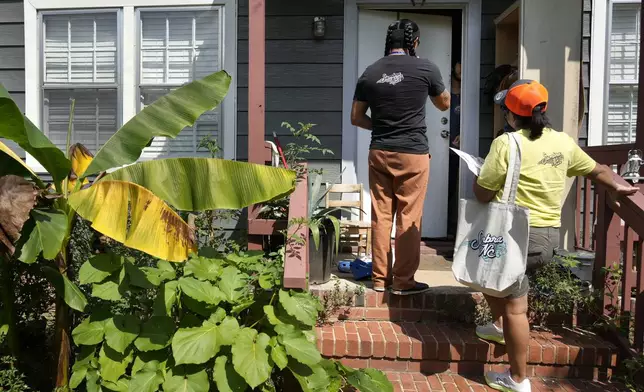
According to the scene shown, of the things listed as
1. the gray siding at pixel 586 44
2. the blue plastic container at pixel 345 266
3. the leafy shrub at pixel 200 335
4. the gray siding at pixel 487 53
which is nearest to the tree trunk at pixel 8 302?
the leafy shrub at pixel 200 335

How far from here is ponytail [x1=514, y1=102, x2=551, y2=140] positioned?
2834 mm

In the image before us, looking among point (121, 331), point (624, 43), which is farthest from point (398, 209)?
point (624, 43)

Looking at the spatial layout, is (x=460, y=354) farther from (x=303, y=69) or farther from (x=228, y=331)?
(x=303, y=69)

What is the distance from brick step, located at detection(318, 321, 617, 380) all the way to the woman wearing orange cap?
1.03 feet

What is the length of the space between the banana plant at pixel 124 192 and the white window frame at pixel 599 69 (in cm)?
377

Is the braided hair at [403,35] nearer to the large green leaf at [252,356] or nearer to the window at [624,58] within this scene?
the large green leaf at [252,356]

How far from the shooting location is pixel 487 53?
5266 millimetres

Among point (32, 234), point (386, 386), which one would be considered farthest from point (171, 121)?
point (386, 386)

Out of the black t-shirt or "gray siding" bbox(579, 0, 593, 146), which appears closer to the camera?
the black t-shirt

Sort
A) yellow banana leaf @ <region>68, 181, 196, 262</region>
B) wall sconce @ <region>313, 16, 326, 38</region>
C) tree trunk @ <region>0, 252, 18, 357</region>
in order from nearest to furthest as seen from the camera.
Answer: yellow banana leaf @ <region>68, 181, 196, 262</region>, tree trunk @ <region>0, 252, 18, 357</region>, wall sconce @ <region>313, 16, 326, 38</region>

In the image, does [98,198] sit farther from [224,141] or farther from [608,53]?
[608,53]

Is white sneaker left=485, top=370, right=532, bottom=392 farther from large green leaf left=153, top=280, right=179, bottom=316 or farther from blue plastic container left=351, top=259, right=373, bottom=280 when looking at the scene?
large green leaf left=153, top=280, right=179, bottom=316

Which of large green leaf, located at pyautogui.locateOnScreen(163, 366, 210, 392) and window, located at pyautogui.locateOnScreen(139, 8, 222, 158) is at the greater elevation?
window, located at pyautogui.locateOnScreen(139, 8, 222, 158)

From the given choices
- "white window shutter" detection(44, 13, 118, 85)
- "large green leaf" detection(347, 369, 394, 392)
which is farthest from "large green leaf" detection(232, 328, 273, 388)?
"white window shutter" detection(44, 13, 118, 85)
